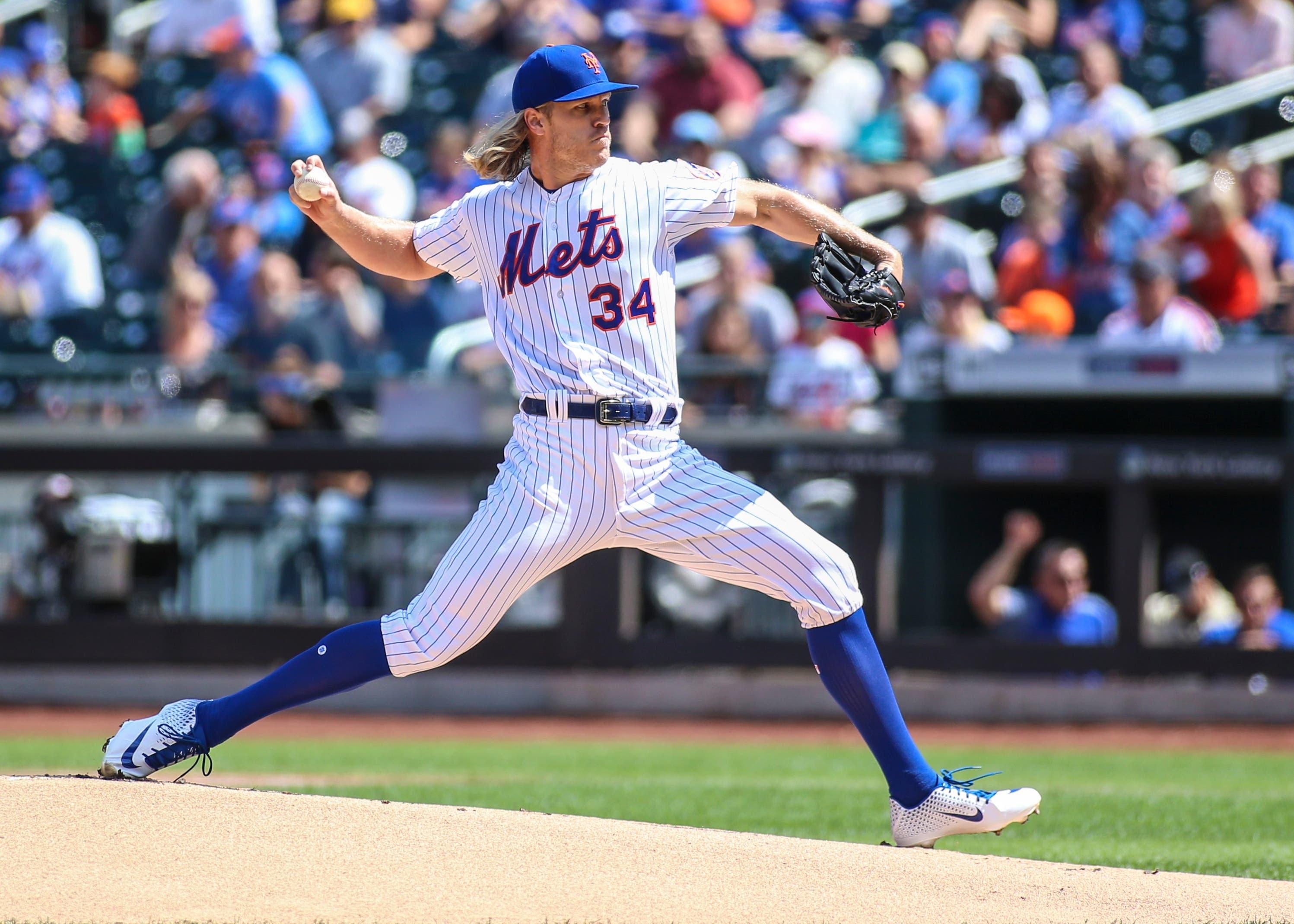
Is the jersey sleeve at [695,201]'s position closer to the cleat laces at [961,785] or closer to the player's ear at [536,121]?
the player's ear at [536,121]

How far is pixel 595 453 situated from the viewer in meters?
3.90

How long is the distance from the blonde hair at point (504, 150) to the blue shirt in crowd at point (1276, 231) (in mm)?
6273

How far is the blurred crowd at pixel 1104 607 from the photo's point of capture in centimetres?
827

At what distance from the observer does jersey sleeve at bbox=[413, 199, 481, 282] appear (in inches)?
161

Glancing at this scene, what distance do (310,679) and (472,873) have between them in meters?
0.78

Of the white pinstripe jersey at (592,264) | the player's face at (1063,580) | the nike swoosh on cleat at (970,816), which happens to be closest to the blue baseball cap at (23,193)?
the player's face at (1063,580)

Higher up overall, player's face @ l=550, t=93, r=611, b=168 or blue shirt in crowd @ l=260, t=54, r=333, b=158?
blue shirt in crowd @ l=260, t=54, r=333, b=158

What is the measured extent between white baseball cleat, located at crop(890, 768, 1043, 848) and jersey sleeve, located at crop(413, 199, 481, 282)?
5.46 feet

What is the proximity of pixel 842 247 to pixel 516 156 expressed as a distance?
2.67 feet

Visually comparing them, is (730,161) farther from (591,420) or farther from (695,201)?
(591,420)

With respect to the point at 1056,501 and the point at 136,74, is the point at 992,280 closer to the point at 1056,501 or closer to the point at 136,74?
the point at 1056,501

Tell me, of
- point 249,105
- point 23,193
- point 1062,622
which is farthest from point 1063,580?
point 23,193

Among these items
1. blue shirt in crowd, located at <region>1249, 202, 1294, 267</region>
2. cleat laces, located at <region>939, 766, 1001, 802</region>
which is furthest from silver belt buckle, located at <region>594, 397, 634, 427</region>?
blue shirt in crowd, located at <region>1249, 202, 1294, 267</region>

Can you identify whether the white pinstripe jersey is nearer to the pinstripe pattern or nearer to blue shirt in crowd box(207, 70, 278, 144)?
the pinstripe pattern
